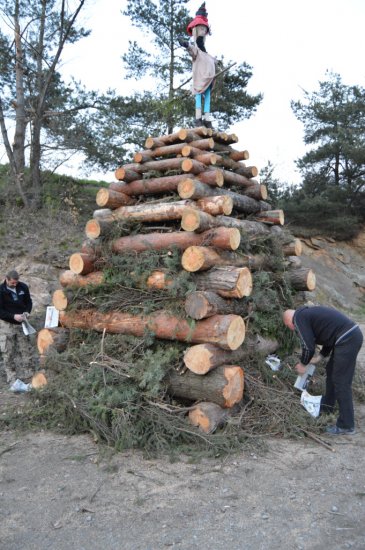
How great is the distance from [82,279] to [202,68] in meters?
4.26

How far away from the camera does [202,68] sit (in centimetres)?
777

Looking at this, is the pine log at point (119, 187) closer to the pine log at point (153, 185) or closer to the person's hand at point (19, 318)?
the pine log at point (153, 185)

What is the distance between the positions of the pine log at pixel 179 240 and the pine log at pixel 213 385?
62.8 inches

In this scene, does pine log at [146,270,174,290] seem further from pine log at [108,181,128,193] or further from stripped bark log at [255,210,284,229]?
stripped bark log at [255,210,284,229]

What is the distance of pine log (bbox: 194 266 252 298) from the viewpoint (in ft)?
17.7

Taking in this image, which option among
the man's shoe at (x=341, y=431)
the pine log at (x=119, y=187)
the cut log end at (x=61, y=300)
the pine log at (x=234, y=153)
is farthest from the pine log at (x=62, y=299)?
the man's shoe at (x=341, y=431)

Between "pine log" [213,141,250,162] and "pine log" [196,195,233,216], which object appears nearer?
"pine log" [196,195,233,216]

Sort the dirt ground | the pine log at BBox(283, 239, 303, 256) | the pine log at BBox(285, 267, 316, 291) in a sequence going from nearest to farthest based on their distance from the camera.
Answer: the dirt ground, the pine log at BBox(285, 267, 316, 291), the pine log at BBox(283, 239, 303, 256)

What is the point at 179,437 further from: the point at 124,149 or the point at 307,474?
the point at 124,149

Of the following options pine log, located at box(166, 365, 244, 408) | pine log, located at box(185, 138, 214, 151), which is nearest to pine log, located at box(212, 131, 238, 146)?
pine log, located at box(185, 138, 214, 151)

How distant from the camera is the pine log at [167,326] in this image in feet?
17.0

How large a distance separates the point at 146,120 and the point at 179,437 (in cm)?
1253

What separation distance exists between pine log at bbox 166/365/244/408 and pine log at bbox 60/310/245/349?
1.06ft

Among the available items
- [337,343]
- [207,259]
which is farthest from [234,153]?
[337,343]
